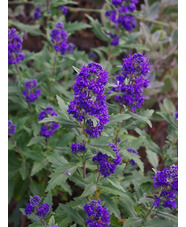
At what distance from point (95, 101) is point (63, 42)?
61.4 inches

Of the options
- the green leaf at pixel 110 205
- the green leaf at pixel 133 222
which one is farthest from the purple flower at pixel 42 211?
the green leaf at pixel 133 222

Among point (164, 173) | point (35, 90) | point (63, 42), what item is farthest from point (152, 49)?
point (164, 173)

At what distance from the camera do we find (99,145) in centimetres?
223

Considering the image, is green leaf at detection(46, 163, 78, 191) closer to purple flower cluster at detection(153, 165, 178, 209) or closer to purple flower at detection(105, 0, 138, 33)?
purple flower cluster at detection(153, 165, 178, 209)

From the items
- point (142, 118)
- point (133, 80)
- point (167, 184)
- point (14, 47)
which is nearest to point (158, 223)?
point (167, 184)

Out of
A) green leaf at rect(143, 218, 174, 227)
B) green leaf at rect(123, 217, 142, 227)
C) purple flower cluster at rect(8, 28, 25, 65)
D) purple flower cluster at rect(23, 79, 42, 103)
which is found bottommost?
green leaf at rect(123, 217, 142, 227)

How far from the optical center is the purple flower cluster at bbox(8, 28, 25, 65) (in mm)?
3158

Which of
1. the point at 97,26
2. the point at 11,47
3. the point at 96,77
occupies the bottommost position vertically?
the point at 96,77

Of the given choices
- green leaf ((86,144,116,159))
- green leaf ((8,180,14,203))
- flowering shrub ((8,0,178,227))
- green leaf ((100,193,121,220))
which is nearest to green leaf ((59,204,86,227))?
flowering shrub ((8,0,178,227))

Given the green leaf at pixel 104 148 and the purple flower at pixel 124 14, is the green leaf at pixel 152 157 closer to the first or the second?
the green leaf at pixel 104 148

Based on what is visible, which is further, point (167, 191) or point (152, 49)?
point (152, 49)

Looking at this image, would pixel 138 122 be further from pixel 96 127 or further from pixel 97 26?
pixel 97 26

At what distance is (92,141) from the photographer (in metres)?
2.30

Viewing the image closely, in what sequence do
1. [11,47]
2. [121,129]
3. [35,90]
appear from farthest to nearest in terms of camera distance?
[35,90]
[11,47]
[121,129]
